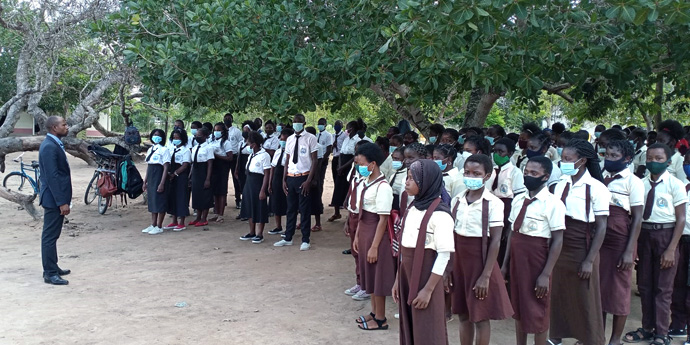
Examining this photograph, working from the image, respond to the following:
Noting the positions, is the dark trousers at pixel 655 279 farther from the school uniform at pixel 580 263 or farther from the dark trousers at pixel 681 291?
the school uniform at pixel 580 263

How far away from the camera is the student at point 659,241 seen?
470 cm

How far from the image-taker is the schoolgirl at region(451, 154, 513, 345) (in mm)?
3971

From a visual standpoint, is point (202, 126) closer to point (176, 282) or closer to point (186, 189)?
point (186, 189)

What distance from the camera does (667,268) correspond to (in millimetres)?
4785

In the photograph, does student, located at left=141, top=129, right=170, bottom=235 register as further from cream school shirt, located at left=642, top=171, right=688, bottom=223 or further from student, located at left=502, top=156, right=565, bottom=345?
cream school shirt, located at left=642, top=171, right=688, bottom=223

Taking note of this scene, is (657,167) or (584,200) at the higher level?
(657,167)

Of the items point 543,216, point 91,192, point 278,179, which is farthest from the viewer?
point 91,192

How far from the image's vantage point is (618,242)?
4613 millimetres

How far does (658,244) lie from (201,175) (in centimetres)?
702

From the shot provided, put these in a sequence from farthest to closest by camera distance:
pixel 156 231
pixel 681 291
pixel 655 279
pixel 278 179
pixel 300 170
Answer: pixel 156 231 < pixel 278 179 < pixel 300 170 < pixel 681 291 < pixel 655 279

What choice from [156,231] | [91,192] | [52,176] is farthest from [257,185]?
[91,192]

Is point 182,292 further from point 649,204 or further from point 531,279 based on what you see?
point 649,204

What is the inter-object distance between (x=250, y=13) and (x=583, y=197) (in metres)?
4.75

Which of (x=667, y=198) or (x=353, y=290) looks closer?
(x=667, y=198)
